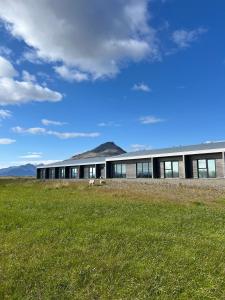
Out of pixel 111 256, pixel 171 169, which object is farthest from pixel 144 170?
pixel 111 256

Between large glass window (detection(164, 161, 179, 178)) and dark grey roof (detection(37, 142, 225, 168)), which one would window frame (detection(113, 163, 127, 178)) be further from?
large glass window (detection(164, 161, 179, 178))

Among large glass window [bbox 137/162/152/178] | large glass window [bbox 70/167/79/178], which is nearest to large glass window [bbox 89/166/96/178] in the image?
large glass window [bbox 70/167/79/178]

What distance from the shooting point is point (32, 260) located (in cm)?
784

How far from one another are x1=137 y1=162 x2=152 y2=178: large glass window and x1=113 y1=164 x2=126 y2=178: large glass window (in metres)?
3.80

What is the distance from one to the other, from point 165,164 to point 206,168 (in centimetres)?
676

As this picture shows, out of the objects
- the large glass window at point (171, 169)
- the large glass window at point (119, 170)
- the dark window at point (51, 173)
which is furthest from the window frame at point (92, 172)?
the large glass window at point (171, 169)

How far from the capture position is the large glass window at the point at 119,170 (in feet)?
168

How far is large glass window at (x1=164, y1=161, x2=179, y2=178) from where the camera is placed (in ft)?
135

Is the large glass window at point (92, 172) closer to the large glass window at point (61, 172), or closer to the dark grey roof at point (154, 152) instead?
the dark grey roof at point (154, 152)

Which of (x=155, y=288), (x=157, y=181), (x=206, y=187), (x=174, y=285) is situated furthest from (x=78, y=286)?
(x=157, y=181)

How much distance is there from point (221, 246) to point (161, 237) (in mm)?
1766

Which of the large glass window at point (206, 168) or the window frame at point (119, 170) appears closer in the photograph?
the large glass window at point (206, 168)

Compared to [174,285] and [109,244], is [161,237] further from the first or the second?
[174,285]

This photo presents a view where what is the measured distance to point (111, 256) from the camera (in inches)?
323
